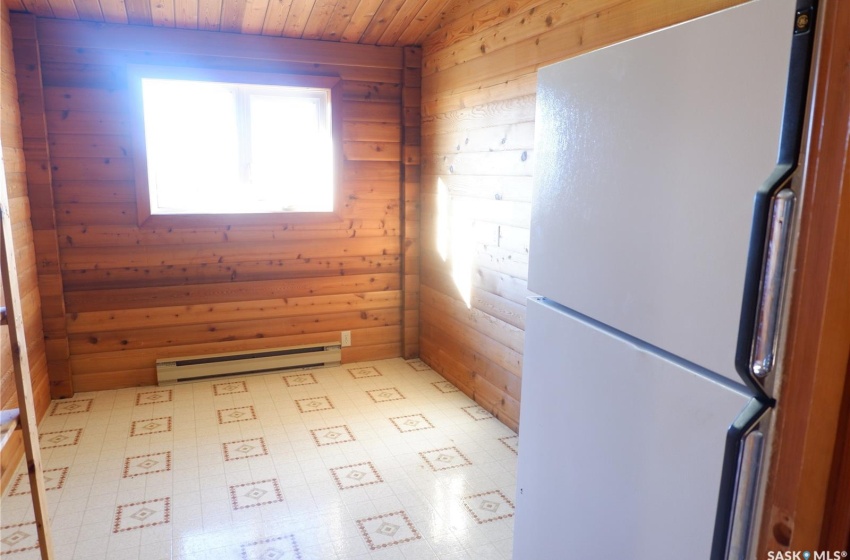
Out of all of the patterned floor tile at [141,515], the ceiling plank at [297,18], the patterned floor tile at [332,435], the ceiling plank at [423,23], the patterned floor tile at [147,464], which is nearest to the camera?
the patterned floor tile at [141,515]

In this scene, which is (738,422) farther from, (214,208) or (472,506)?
(214,208)

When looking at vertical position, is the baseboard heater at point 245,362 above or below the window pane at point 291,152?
below

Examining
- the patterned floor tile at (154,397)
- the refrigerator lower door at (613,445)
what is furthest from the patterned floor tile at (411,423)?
the refrigerator lower door at (613,445)

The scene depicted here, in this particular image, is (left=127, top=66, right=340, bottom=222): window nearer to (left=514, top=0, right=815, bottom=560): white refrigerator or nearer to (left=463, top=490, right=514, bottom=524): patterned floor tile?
(left=463, top=490, right=514, bottom=524): patterned floor tile

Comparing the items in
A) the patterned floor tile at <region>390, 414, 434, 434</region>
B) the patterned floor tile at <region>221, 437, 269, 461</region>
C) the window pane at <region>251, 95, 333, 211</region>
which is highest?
the window pane at <region>251, 95, 333, 211</region>

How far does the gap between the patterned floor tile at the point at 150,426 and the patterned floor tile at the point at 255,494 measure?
76cm

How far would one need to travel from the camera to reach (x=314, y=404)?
3.23 meters

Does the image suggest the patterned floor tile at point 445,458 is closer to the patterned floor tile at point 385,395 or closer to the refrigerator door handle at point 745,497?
the patterned floor tile at point 385,395

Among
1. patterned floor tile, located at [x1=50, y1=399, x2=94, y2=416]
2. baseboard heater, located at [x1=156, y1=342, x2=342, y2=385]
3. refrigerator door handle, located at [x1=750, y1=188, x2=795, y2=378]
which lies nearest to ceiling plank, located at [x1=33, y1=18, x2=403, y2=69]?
baseboard heater, located at [x1=156, y1=342, x2=342, y2=385]

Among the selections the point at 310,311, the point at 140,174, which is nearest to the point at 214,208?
the point at 140,174

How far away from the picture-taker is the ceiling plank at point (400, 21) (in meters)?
3.10

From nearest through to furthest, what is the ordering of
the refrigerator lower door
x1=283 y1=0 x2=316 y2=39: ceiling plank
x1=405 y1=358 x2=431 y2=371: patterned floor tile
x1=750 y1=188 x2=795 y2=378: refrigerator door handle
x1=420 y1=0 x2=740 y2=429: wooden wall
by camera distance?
x1=750 y1=188 x2=795 y2=378: refrigerator door handle
the refrigerator lower door
x1=420 y1=0 x2=740 y2=429: wooden wall
x1=283 y1=0 x2=316 y2=39: ceiling plank
x1=405 y1=358 x2=431 y2=371: patterned floor tile

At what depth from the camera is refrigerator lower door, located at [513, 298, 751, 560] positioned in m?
0.81

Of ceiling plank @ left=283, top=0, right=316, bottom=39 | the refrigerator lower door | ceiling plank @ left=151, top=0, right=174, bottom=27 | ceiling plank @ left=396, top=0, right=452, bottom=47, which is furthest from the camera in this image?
ceiling plank @ left=396, top=0, right=452, bottom=47
